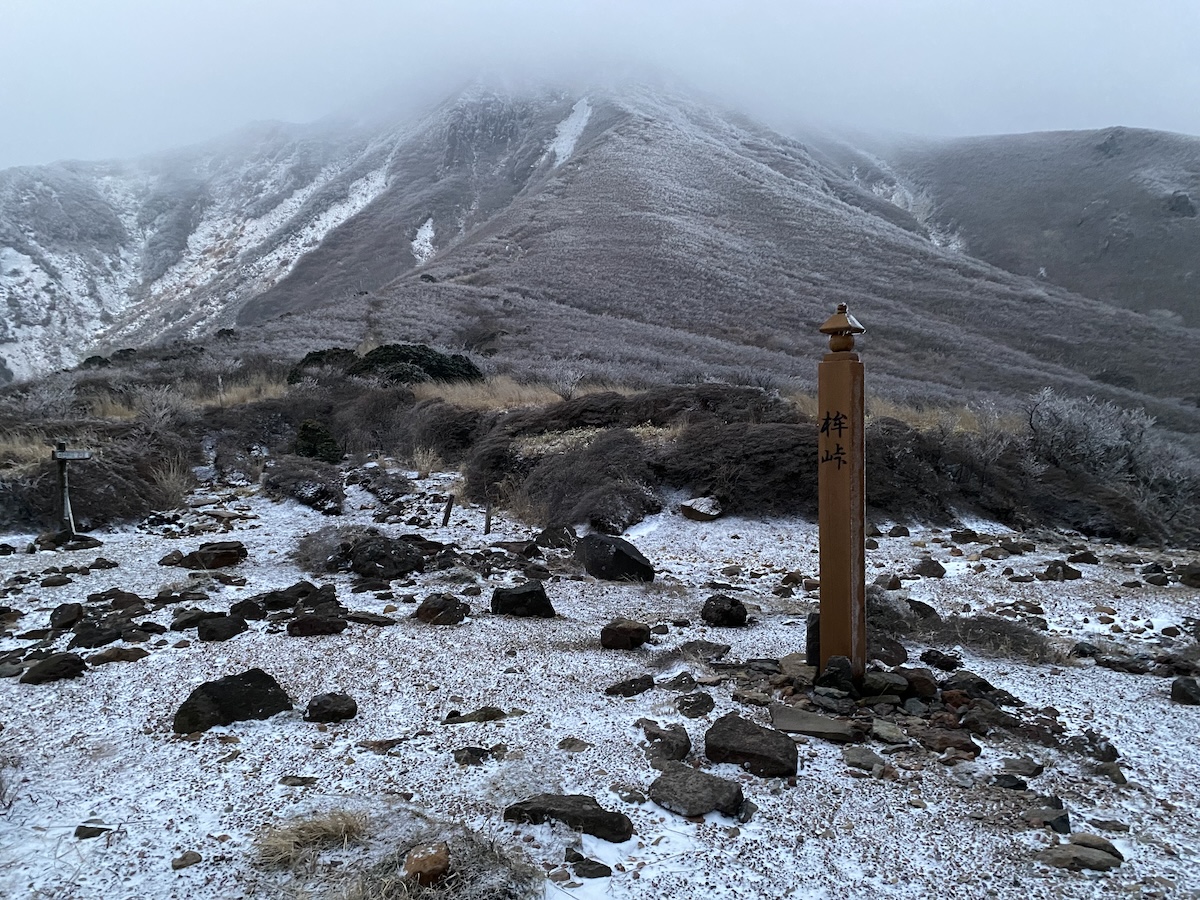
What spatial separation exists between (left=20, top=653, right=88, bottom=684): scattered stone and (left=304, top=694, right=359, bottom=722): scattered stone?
1.53 m

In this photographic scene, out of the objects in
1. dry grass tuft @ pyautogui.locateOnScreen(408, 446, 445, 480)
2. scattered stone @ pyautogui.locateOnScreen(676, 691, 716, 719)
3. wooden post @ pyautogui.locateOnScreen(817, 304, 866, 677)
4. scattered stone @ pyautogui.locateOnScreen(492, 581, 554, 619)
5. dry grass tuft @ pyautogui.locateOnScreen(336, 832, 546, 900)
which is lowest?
dry grass tuft @ pyautogui.locateOnScreen(408, 446, 445, 480)

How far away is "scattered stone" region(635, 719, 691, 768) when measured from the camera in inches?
131

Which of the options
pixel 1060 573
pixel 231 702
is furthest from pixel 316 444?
pixel 1060 573

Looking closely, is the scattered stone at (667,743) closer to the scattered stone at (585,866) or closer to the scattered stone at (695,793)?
the scattered stone at (695,793)

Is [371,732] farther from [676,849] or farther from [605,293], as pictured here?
[605,293]

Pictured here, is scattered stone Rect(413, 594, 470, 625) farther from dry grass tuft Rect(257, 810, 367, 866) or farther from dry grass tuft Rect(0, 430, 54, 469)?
dry grass tuft Rect(0, 430, 54, 469)

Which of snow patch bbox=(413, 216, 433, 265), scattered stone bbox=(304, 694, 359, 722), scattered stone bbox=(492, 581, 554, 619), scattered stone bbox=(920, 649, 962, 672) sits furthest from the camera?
snow patch bbox=(413, 216, 433, 265)

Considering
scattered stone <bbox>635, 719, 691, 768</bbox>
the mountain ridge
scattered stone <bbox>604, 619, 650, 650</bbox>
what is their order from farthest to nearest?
1. the mountain ridge
2. scattered stone <bbox>604, 619, 650, 650</bbox>
3. scattered stone <bbox>635, 719, 691, 768</bbox>

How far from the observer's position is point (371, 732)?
3.61 meters

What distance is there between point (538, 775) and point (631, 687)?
102cm

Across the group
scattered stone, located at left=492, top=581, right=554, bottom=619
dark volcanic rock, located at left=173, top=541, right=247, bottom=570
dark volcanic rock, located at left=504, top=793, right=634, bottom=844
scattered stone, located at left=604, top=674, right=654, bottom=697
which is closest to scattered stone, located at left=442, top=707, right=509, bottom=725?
scattered stone, located at left=604, top=674, right=654, bottom=697

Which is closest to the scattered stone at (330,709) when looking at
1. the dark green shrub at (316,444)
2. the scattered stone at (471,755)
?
the scattered stone at (471,755)

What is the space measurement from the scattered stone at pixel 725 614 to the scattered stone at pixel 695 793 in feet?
7.26

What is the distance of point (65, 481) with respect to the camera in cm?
788
